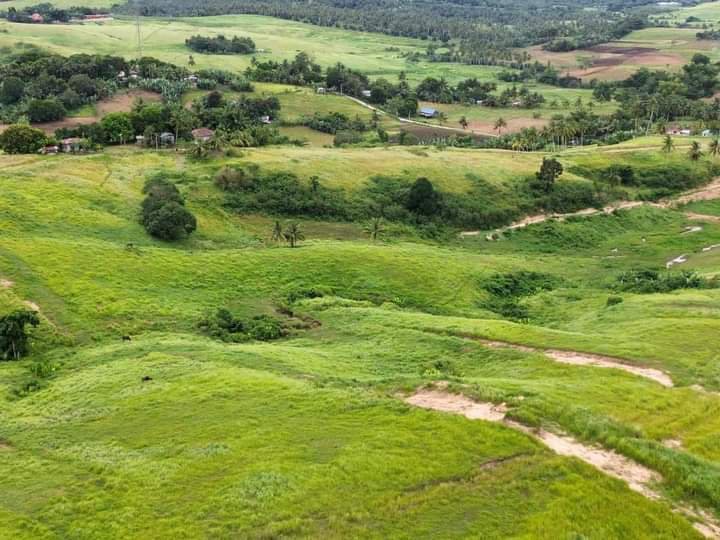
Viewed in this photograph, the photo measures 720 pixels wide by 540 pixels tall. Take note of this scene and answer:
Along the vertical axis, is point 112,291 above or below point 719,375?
below

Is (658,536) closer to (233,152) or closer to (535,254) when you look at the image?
(535,254)

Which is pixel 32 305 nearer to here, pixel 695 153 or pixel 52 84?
pixel 695 153

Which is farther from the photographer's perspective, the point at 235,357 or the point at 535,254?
the point at 535,254

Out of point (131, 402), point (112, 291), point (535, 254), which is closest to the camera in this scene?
point (131, 402)

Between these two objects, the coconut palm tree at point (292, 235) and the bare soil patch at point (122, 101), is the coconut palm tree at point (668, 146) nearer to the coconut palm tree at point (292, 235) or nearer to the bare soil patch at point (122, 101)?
the coconut palm tree at point (292, 235)

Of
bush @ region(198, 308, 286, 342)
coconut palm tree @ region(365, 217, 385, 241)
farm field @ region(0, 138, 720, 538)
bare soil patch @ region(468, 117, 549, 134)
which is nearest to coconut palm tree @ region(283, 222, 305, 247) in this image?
farm field @ region(0, 138, 720, 538)

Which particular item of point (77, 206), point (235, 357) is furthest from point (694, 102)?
point (235, 357)

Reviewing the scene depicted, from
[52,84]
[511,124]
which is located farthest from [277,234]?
[511,124]
